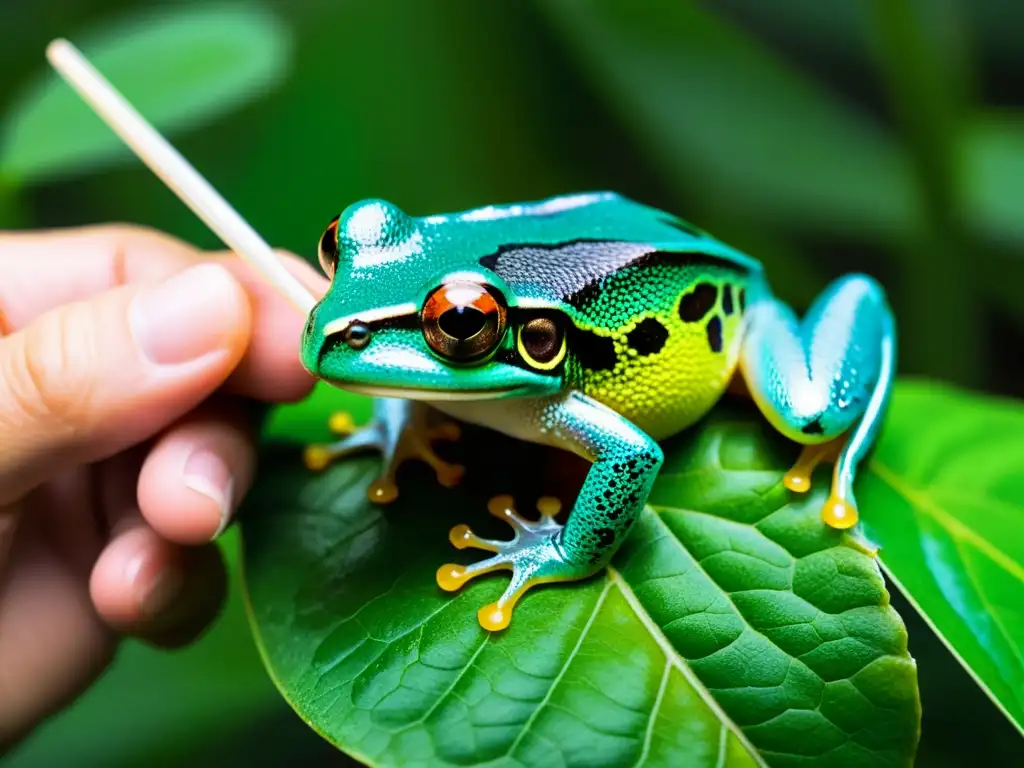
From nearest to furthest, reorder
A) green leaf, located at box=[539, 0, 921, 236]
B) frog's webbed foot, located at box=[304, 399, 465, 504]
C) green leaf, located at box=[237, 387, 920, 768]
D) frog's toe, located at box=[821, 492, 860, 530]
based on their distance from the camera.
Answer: green leaf, located at box=[237, 387, 920, 768], frog's toe, located at box=[821, 492, 860, 530], frog's webbed foot, located at box=[304, 399, 465, 504], green leaf, located at box=[539, 0, 921, 236]

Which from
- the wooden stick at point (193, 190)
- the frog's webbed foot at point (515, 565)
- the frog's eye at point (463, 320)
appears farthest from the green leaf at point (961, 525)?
the wooden stick at point (193, 190)

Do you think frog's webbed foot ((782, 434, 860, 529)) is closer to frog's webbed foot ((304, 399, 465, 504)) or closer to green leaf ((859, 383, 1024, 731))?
green leaf ((859, 383, 1024, 731))

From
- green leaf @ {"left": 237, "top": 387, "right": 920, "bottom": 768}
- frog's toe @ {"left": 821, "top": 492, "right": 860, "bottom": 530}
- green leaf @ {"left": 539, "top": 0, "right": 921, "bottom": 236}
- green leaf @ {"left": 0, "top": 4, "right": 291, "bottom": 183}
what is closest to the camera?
green leaf @ {"left": 237, "top": 387, "right": 920, "bottom": 768}

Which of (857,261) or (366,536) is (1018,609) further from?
(857,261)

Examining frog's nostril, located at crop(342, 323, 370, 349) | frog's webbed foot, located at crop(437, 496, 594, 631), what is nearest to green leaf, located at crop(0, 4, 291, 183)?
frog's nostril, located at crop(342, 323, 370, 349)

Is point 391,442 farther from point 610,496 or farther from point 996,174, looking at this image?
point 996,174

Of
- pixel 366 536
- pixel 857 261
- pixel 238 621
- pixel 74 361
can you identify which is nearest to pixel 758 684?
pixel 366 536
